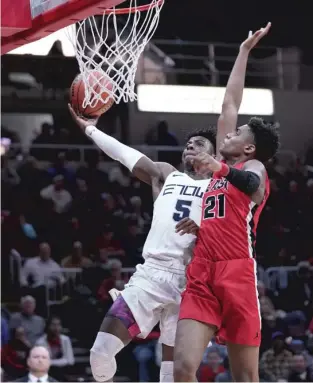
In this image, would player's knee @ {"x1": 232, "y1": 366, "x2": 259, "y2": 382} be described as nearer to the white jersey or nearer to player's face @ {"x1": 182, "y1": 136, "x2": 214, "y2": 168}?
the white jersey

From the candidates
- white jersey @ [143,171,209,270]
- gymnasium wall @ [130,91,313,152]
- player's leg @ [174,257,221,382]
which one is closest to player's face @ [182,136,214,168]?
white jersey @ [143,171,209,270]

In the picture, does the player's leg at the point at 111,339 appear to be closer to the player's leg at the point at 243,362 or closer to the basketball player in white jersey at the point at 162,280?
the basketball player in white jersey at the point at 162,280

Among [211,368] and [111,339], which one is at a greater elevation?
[111,339]

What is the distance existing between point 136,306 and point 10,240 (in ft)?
21.4

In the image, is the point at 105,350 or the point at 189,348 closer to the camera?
the point at 189,348

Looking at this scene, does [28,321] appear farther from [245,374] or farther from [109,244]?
[245,374]

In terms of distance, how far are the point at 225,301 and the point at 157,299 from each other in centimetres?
51

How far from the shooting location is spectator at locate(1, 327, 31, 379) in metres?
9.89

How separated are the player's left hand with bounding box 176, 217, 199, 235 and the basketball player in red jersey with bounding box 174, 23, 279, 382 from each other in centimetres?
7

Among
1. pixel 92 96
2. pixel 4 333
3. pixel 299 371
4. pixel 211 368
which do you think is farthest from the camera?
pixel 299 371

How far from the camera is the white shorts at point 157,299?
18.3ft

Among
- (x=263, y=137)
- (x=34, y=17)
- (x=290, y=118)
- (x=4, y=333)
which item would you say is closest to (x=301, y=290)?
(x=4, y=333)

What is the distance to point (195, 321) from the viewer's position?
5.18m

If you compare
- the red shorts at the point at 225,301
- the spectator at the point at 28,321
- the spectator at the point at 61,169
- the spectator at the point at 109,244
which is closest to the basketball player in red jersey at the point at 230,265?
the red shorts at the point at 225,301
